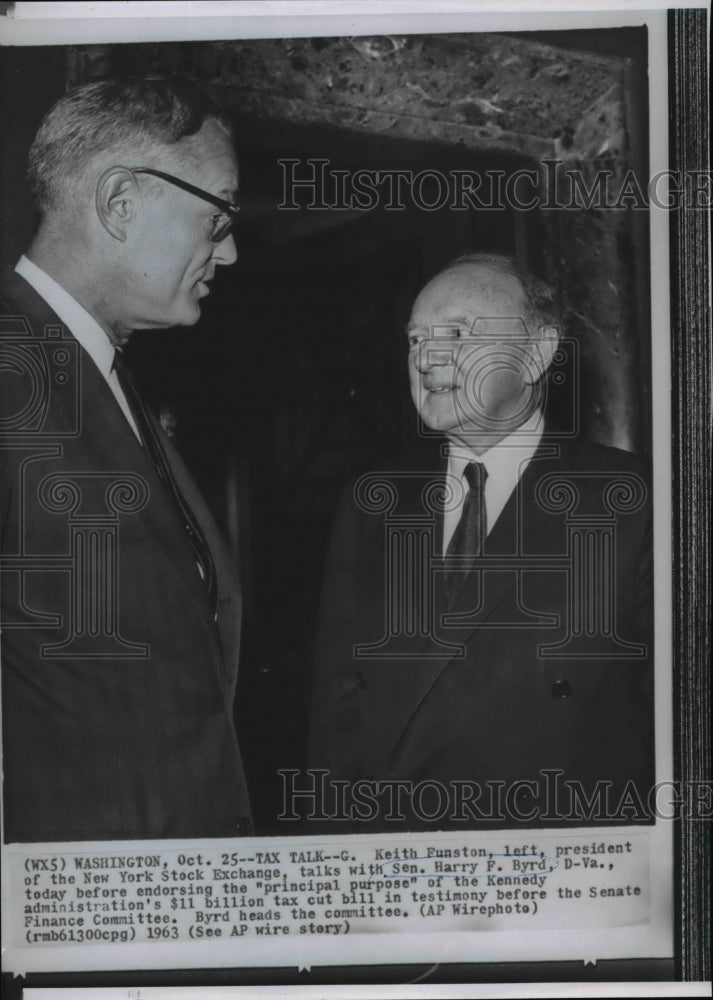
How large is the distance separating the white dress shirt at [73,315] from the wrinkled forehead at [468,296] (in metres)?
0.56

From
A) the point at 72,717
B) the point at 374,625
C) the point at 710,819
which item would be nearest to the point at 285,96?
the point at 374,625

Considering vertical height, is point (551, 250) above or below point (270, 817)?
above

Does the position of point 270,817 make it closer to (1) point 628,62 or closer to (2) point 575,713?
(2) point 575,713

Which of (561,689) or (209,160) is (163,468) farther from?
(561,689)

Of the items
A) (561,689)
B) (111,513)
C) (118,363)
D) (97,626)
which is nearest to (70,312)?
(118,363)

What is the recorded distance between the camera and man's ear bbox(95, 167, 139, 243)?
5.68 ft

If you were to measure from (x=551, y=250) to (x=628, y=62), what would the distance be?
0.38 metres

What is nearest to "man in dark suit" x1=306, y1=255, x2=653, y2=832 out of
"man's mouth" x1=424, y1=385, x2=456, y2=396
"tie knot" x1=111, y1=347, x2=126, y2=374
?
"man's mouth" x1=424, y1=385, x2=456, y2=396

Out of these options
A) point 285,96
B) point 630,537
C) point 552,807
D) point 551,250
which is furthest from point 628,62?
point 552,807

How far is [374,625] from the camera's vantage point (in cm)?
174

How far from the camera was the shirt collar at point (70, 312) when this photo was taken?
5.72 ft

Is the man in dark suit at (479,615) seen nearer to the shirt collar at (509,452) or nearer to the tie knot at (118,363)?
the shirt collar at (509,452)

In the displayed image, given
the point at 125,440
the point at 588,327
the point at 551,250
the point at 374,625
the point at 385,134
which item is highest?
the point at 385,134

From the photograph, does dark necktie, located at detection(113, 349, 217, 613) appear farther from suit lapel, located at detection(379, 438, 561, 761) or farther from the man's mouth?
the man's mouth
